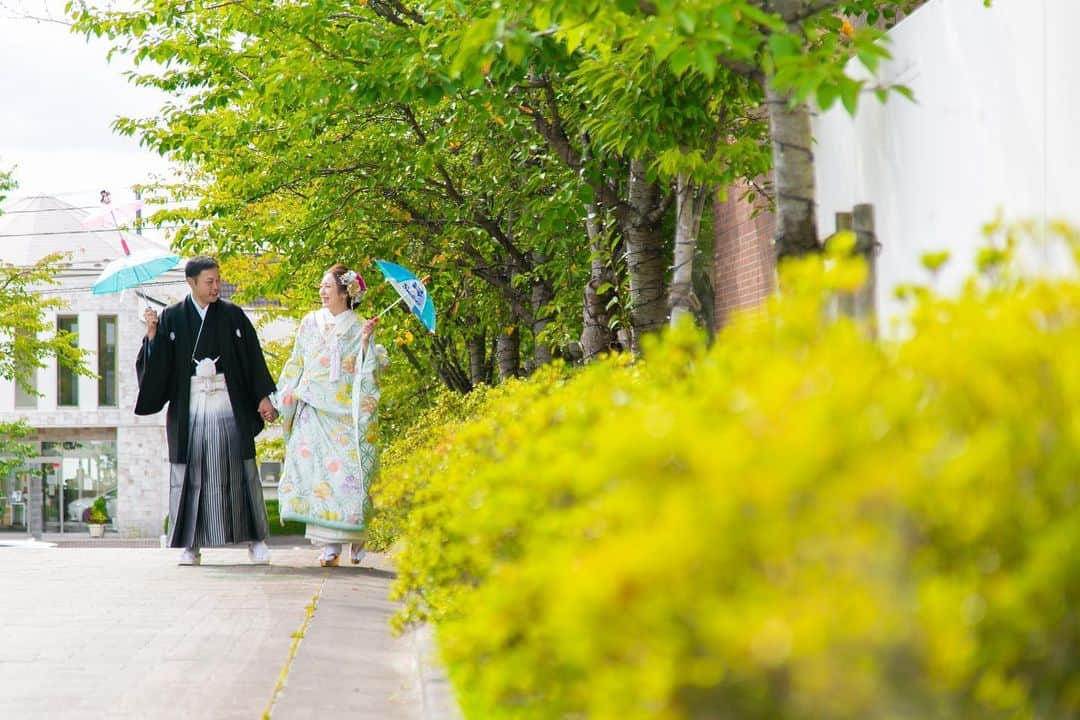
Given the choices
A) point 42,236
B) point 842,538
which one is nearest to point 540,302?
point 842,538

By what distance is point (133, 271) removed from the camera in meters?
11.3

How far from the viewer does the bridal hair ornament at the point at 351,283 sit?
10.5 metres

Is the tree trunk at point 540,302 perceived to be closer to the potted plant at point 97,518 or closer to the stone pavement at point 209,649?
the stone pavement at point 209,649

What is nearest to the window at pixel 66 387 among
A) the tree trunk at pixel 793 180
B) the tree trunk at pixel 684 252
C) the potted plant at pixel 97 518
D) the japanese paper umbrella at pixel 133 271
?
the potted plant at pixel 97 518

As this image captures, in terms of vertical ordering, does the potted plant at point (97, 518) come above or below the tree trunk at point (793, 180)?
below

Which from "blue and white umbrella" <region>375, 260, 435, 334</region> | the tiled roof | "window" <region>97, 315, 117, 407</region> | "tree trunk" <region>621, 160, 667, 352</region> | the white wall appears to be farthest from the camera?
"window" <region>97, 315, 117, 407</region>

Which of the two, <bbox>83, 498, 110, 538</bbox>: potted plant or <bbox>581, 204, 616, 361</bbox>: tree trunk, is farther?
<bbox>83, 498, 110, 538</bbox>: potted plant

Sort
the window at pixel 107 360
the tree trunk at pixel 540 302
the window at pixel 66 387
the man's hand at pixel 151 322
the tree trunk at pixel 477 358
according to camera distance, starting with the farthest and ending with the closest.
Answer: the window at pixel 66 387, the window at pixel 107 360, the tree trunk at pixel 477 358, the tree trunk at pixel 540 302, the man's hand at pixel 151 322

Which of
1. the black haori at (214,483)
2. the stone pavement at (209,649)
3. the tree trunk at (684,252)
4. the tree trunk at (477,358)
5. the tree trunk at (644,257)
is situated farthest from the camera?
the tree trunk at (477,358)

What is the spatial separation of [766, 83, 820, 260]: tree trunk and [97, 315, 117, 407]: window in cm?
4099

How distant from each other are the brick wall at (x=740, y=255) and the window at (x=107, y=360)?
30805 mm

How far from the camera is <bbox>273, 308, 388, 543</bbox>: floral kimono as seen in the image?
10305 mm

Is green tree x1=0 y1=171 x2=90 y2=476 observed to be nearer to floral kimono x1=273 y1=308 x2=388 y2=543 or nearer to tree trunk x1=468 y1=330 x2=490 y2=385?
tree trunk x1=468 y1=330 x2=490 y2=385

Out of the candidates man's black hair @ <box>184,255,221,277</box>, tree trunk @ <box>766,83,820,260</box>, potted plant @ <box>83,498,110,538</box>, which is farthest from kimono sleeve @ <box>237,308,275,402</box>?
potted plant @ <box>83,498,110,538</box>
